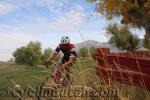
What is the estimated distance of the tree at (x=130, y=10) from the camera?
46572mm

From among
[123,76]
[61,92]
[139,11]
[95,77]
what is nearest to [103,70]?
[95,77]

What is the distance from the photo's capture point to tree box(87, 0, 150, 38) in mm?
46572

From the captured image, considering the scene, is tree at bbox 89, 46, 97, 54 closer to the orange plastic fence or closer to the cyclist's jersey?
the orange plastic fence

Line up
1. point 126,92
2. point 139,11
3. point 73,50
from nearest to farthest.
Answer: point 126,92 → point 73,50 → point 139,11

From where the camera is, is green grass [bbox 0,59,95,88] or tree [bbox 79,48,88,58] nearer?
green grass [bbox 0,59,95,88]

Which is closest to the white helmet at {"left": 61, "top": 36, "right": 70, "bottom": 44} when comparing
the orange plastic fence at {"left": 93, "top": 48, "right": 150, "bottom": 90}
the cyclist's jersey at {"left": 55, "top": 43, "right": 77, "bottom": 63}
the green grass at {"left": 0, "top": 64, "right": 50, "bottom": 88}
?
the cyclist's jersey at {"left": 55, "top": 43, "right": 77, "bottom": 63}

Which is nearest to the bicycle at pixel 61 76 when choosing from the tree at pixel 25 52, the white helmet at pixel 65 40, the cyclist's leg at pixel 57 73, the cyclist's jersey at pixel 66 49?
the cyclist's leg at pixel 57 73

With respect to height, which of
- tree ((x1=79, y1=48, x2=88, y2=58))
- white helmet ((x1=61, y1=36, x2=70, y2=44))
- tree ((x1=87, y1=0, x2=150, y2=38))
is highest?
tree ((x1=87, y1=0, x2=150, y2=38))

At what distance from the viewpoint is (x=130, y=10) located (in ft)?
156

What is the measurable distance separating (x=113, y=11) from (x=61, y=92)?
4050 cm

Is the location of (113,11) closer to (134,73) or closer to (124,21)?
(124,21)

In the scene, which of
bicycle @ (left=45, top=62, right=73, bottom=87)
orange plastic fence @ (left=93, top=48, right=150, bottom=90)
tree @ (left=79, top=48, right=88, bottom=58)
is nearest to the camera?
orange plastic fence @ (left=93, top=48, right=150, bottom=90)

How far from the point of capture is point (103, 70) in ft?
35.1

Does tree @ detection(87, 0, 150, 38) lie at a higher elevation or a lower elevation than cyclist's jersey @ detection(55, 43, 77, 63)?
higher
